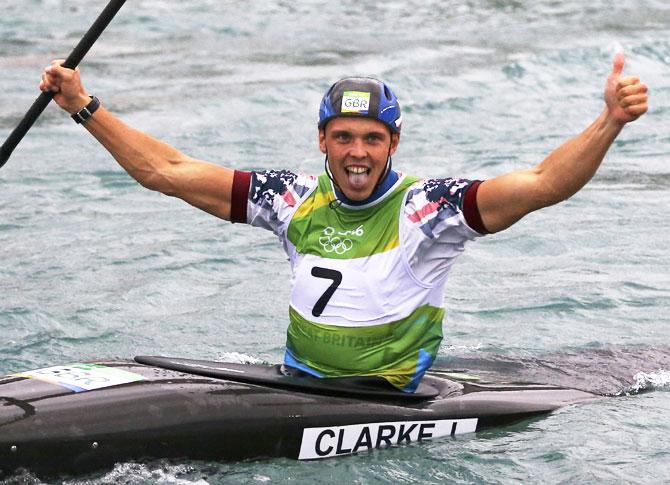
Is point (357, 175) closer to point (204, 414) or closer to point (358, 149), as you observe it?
point (358, 149)

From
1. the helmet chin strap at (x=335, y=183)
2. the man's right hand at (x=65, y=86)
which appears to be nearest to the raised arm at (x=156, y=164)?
the man's right hand at (x=65, y=86)

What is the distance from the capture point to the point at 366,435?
5.64 meters

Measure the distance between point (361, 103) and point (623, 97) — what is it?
3.71 feet

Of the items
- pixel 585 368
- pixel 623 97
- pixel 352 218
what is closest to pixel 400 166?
pixel 585 368

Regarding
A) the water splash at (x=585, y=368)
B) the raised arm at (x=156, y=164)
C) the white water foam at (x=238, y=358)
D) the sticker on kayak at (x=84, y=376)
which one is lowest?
the white water foam at (x=238, y=358)

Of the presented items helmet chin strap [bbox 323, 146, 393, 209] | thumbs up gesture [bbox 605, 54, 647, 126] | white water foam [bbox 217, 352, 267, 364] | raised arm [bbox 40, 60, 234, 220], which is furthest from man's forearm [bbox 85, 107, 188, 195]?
white water foam [bbox 217, 352, 267, 364]

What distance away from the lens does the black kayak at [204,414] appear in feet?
16.6

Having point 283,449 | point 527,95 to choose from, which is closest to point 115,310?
point 283,449

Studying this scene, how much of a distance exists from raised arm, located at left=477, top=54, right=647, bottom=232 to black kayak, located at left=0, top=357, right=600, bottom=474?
953 mm

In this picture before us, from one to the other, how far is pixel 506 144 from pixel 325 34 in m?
5.48

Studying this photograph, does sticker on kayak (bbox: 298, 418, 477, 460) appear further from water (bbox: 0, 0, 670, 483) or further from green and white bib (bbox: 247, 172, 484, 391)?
green and white bib (bbox: 247, 172, 484, 391)

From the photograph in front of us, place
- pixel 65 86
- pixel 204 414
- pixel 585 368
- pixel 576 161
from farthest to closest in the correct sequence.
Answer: pixel 585 368 → pixel 65 86 → pixel 204 414 → pixel 576 161

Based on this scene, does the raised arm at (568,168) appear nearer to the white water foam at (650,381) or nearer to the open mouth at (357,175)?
the open mouth at (357,175)

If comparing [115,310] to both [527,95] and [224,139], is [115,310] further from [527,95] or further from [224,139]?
[527,95]
